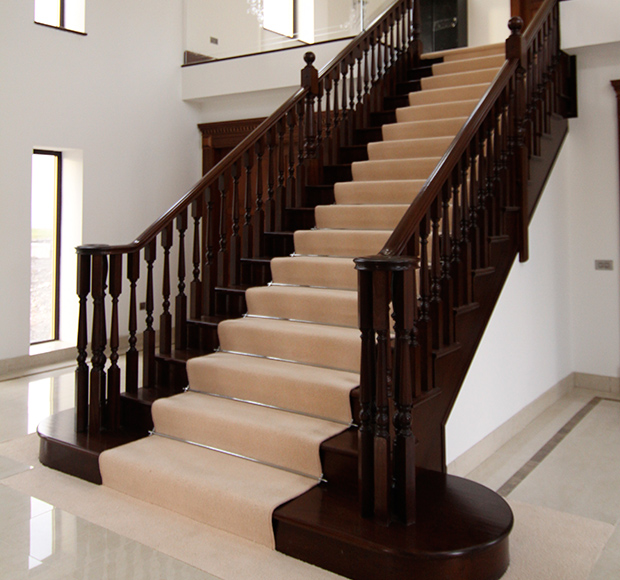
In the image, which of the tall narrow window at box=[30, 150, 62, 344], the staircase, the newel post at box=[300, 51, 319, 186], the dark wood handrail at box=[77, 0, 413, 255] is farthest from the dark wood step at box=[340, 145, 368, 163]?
the tall narrow window at box=[30, 150, 62, 344]

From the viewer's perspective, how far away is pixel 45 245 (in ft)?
22.0

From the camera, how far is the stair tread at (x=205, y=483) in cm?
285

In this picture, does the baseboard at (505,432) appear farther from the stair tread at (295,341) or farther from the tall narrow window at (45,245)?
the tall narrow window at (45,245)

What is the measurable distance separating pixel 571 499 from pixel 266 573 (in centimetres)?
176

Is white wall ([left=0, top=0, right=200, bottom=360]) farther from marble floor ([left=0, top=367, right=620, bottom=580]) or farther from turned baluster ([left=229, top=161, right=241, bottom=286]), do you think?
turned baluster ([left=229, top=161, right=241, bottom=286])

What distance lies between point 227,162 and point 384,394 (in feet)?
8.21

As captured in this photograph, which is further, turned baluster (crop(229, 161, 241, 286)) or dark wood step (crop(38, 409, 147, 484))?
turned baluster (crop(229, 161, 241, 286))

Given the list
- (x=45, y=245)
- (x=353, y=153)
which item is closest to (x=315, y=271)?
(x=353, y=153)

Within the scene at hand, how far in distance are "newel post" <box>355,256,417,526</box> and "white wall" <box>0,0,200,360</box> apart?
14.9ft

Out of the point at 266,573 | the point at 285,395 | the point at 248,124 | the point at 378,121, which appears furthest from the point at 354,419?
the point at 248,124

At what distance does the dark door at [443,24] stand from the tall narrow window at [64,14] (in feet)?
13.4

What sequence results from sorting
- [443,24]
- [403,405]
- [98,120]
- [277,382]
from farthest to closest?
[443,24]
[98,120]
[277,382]
[403,405]

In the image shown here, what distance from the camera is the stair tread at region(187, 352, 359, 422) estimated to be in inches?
132

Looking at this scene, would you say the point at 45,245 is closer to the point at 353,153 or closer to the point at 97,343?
the point at 353,153
